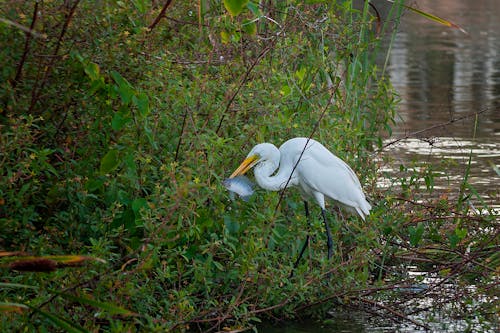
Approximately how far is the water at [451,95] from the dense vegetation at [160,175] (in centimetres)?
90

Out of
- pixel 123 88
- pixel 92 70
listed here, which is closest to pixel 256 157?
pixel 123 88

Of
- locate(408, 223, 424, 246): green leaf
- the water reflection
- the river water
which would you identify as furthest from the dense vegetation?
the water reflection

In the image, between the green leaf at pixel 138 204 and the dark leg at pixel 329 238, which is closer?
the green leaf at pixel 138 204

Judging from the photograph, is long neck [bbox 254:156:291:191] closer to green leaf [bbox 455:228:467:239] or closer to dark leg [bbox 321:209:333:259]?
dark leg [bbox 321:209:333:259]

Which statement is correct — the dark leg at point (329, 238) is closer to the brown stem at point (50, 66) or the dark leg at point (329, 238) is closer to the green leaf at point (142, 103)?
the green leaf at point (142, 103)

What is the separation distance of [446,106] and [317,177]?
5.29 meters

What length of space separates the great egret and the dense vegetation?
11 cm

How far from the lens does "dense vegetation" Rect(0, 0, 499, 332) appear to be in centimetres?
384

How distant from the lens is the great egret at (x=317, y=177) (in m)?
4.64

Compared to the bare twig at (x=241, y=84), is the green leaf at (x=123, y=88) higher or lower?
higher

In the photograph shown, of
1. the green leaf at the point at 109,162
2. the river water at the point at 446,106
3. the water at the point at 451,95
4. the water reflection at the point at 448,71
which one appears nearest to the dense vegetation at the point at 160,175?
the green leaf at the point at 109,162

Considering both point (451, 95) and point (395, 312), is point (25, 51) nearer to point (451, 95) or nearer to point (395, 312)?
point (395, 312)

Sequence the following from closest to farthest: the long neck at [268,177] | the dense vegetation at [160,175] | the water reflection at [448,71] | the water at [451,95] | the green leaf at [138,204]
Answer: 1. the dense vegetation at [160,175]
2. the green leaf at [138,204]
3. the long neck at [268,177]
4. the water at [451,95]
5. the water reflection at [448,71]

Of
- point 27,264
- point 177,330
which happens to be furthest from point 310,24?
point 27,264
